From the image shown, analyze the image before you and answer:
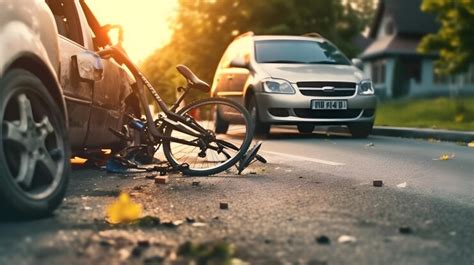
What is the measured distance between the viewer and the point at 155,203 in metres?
4.40

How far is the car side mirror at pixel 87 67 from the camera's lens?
16.9 feet

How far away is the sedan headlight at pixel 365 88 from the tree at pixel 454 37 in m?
12.0

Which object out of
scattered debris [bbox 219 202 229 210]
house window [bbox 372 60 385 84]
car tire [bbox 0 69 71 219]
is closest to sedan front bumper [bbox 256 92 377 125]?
scattered debris [bbox 219 202 229 210]

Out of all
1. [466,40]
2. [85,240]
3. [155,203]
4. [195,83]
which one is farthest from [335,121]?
[466,40]

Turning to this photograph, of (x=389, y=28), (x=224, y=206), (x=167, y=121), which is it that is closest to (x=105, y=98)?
(x=167, y=121)

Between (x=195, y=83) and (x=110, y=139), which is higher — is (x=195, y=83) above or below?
above

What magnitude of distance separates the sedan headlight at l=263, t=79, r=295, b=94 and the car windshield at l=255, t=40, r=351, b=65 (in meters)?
0.95

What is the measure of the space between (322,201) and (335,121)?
6.74 m

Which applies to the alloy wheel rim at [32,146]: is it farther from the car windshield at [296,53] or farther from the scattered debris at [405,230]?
the car windshield at [296,53]

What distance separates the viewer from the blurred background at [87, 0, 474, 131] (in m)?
24.8

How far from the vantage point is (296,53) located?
40.8 feet

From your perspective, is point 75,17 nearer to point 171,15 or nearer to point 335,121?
point 335,121

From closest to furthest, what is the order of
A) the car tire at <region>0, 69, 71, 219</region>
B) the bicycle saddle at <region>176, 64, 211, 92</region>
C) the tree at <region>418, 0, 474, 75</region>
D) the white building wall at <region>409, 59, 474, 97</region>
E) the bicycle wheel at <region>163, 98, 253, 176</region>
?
the car tire at <region>0, 69, 71, 219</region> < the bicycle wheel at <region>163, 98, 253, 176</region> < the bicycle saddle at <region>176, 64, 211, 92</region> < the tree at <region>418, 0, 474, 75</region> < the white building wall at <region>409, 59, 474, 97</region>

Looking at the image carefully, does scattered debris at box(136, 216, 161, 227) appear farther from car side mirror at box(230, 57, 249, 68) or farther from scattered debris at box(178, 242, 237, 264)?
car side mirror at box(230, 57, 249, 68)
